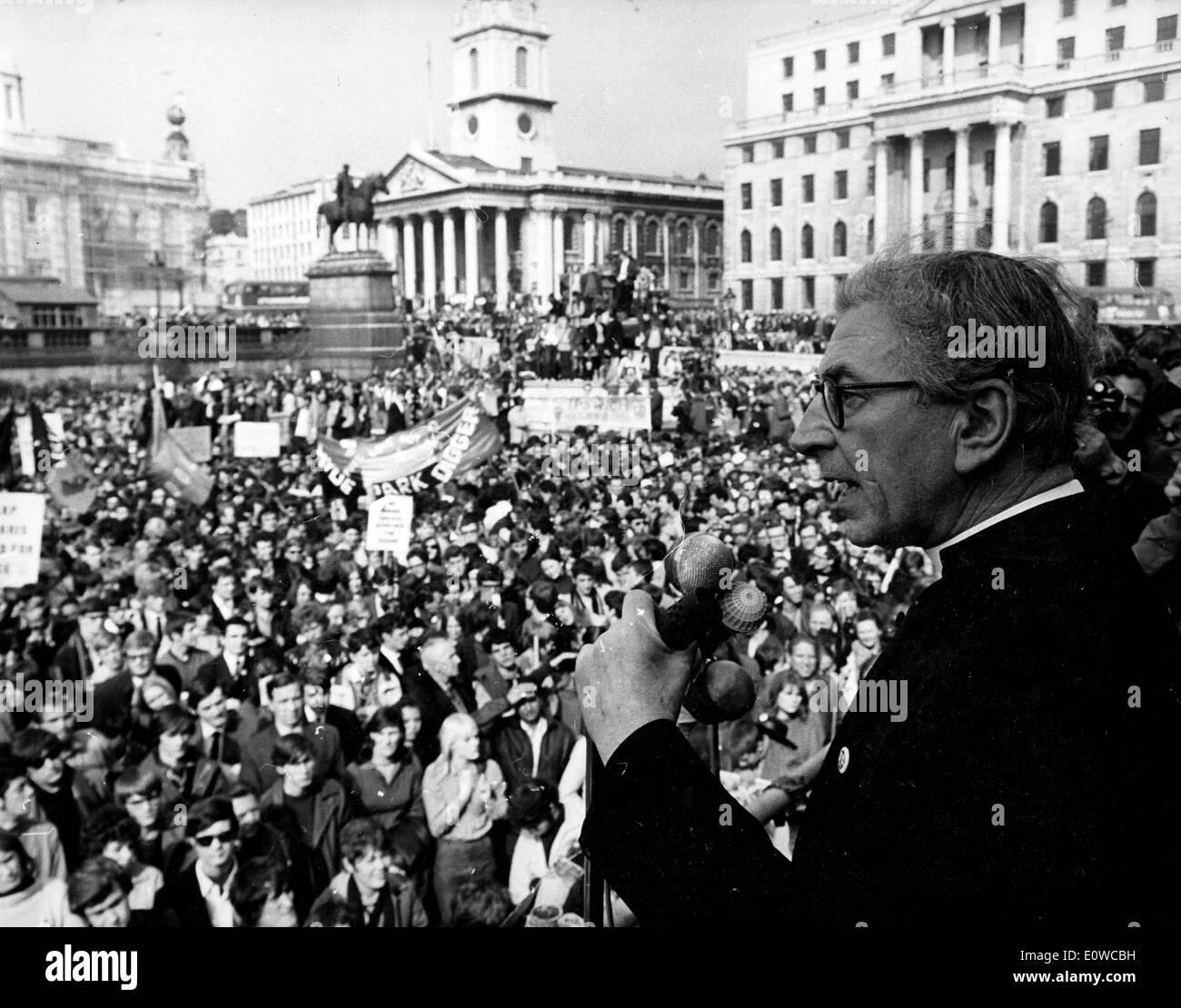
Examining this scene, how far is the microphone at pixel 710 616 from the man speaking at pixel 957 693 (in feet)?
0.15

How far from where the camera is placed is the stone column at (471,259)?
27984 mm

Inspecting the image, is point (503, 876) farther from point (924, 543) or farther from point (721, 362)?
point (721, 362)

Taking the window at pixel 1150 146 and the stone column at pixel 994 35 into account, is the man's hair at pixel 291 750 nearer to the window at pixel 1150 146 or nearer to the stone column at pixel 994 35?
the stone column at pixel 994 35

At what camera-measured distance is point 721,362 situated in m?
21.4

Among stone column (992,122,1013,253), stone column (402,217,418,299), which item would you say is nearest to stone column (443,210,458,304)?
stone column (402,217,418,299)

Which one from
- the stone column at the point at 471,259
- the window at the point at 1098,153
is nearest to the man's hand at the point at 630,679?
the window at the point at 1098,153

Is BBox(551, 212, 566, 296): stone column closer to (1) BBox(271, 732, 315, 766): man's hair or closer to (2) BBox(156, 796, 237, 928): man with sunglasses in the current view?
(1) BBox(271, 732, 315, 766): man's hair

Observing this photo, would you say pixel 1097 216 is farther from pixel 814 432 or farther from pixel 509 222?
pixel 814 432

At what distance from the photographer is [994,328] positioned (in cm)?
151

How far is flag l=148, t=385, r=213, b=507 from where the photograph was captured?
11.9 metres

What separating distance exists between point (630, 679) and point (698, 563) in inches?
8.0

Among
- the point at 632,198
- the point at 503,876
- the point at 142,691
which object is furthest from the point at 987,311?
the point at 632,198

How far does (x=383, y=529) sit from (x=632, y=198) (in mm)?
19384
